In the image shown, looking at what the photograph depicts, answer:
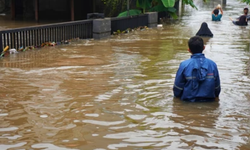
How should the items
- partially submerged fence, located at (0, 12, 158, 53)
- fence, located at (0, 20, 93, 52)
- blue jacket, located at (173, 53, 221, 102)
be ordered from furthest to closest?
partially submerged fence, located at (0, 12, 158, 53) → fence, located at (0, 20, 93, 52) → blue jacket, located at (173, 53, 221, 102)

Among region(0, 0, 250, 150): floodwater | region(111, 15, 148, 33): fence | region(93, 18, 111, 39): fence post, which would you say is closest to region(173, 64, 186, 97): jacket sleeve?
region(0, 0, 250, 150): floodwater

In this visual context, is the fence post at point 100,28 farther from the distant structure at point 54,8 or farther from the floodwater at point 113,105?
the distant structure at point 54,8

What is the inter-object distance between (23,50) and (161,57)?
4.35m

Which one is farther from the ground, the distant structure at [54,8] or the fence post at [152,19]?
the distant structure at [54,8]

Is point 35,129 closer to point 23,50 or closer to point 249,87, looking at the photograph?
point 249,87

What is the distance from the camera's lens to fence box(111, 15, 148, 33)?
1948cm

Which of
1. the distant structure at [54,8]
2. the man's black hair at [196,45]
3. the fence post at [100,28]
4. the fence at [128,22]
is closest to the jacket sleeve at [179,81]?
the man's black hair at [196,45]

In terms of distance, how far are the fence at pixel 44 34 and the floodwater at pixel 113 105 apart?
60 cm

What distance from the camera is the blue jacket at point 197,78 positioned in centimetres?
730

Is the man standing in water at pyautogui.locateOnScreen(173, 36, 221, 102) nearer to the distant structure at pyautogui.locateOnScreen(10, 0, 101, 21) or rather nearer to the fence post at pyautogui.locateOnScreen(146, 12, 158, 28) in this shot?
the fence post at pyautogui.locateOnScreen(146, 12, 158, 28)

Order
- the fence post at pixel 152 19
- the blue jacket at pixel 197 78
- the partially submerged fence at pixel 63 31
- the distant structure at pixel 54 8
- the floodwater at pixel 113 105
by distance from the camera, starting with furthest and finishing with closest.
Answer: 1. the distant structure at pixel 54 8
2. the fence post at pixel 152 19
3. the partially submerged fence at pixel 63 31
4. the blue jacket at pixel 197 78
5. the floodwater at pixel 113 105

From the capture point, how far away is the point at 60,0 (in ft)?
98.7

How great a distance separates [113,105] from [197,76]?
1.54m

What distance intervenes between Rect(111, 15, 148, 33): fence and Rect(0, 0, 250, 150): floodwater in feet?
18.0
